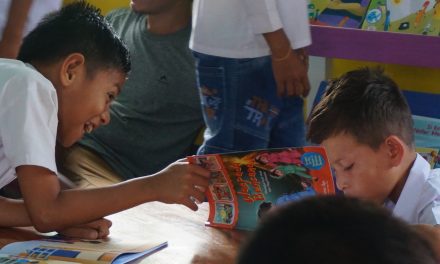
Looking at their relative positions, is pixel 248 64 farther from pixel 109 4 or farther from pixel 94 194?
pixel 109 4

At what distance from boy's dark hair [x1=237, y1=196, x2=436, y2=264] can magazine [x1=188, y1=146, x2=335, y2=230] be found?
2.57 ft

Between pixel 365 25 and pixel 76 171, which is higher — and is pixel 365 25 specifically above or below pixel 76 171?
above

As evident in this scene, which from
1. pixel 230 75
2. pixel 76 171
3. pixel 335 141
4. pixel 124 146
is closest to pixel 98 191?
pixel 335 141

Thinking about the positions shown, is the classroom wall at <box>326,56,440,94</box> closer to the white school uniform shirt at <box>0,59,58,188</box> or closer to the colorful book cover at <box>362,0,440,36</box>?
the colorful book cover at <box>362,0,440,36</box>

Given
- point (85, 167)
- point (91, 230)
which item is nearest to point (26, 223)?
point (91, 230)

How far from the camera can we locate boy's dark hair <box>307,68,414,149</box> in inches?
66.2

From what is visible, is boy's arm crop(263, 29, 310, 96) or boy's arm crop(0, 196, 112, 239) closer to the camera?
boy's arm crop(0, 196, 112, 239)

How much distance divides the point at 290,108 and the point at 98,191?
36.6 inches

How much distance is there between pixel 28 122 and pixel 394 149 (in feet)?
2.48

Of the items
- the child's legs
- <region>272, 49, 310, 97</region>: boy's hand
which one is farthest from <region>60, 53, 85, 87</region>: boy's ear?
the child's legs

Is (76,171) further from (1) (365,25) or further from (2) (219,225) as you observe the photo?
(2) (219,225)

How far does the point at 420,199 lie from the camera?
1530 mm

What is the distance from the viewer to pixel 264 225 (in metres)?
0.66

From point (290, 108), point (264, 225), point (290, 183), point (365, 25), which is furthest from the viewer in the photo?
point (365, 25)
